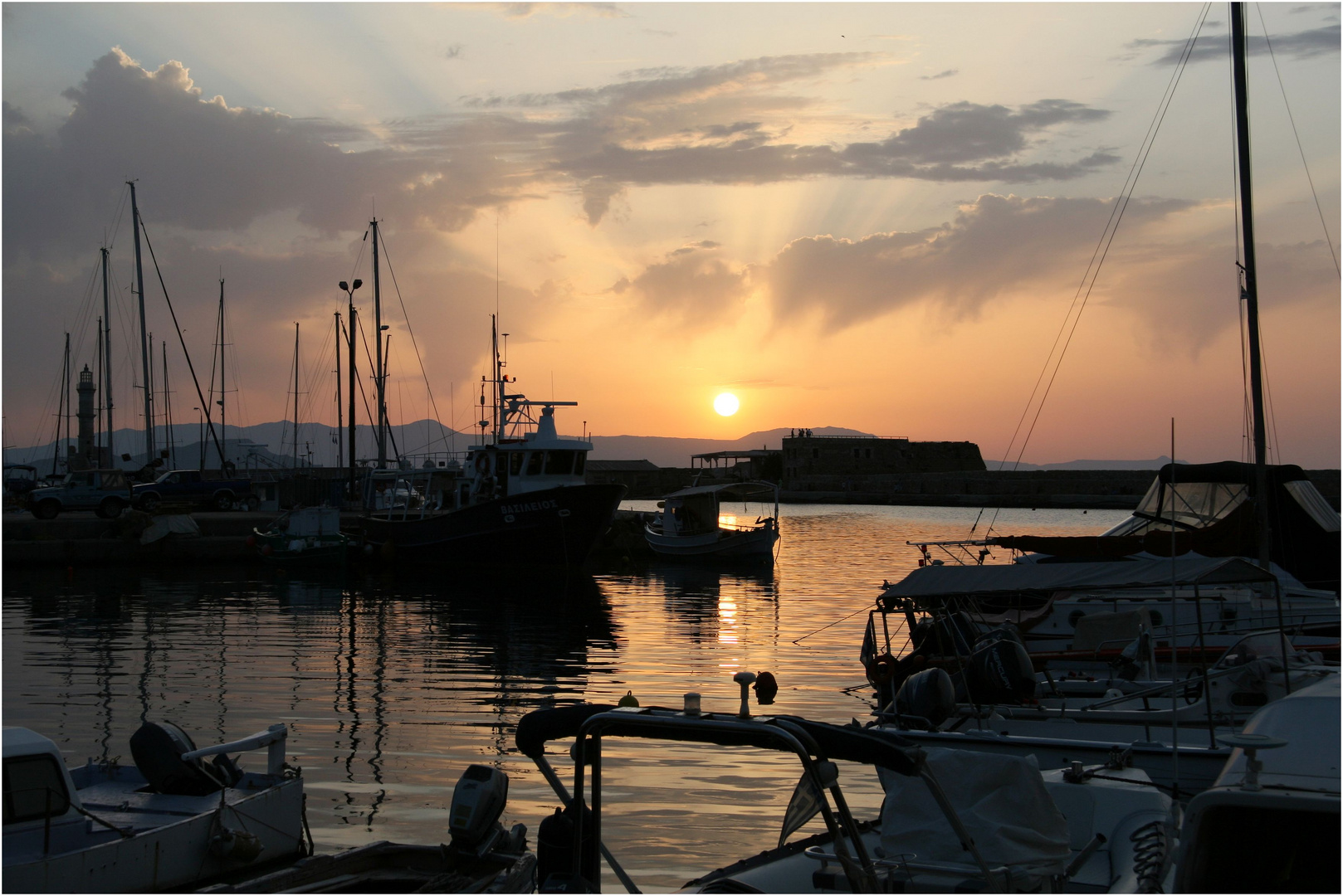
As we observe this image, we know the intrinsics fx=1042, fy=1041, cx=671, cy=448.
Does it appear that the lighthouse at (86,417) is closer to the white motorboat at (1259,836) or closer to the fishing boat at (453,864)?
the fishing boat at (453,864)

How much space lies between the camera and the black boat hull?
35.3m

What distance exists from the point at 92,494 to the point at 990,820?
45.6 metres

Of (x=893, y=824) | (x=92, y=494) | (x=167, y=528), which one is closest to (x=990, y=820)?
(x=893, y=824)

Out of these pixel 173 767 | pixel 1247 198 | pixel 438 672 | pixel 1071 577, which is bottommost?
pixel 438 672

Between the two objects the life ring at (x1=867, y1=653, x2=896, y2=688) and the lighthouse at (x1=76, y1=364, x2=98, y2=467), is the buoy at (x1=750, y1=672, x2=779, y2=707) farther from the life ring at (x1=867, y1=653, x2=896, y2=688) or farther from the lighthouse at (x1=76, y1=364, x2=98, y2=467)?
the lighthouse at (x1=76, y1=364, x2=98, y2=467)

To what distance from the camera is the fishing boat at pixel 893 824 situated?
18.3 ft

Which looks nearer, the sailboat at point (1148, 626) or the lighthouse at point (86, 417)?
the sailboat at point (1148, 626)

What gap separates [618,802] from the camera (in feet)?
36.7

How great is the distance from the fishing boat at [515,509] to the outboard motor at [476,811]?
2700cm

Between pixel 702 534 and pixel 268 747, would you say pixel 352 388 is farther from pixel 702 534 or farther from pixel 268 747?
pixel 268 747

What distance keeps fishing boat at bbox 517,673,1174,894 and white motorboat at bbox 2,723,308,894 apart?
3.59 metres

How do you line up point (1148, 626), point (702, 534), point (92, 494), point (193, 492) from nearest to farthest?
point (1148, 626)
point (702, 534)
point (92, 494)
point (193, 492)

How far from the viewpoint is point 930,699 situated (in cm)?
1073

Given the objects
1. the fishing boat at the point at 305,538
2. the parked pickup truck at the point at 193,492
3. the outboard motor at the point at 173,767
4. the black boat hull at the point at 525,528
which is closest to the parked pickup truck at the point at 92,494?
the parked pickup truck at the point at 193,492
